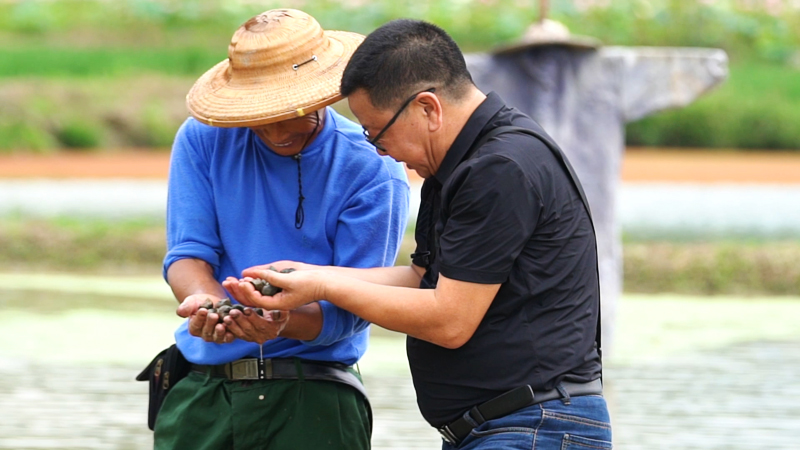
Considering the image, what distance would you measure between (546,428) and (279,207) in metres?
0.80

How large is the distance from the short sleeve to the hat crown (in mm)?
606

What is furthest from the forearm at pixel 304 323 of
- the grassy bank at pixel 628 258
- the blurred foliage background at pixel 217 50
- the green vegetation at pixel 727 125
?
the green vegetation at pixel 727 125

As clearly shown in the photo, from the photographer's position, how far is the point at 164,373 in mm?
2721

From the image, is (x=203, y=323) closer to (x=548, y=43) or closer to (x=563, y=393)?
(x=563, y=393)

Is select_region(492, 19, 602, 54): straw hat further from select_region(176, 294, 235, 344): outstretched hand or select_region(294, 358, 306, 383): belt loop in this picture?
select_region(176, 294, 235, 344): outstretched hand

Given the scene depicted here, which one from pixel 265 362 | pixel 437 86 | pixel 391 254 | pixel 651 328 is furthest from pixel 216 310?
pixel 651 328

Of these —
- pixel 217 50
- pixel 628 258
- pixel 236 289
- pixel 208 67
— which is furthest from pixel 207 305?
pixel 217 50

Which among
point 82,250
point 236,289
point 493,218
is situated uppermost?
point 493,218

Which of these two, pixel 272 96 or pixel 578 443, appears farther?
pixel 272 96

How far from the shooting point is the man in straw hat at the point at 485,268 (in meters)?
2.08

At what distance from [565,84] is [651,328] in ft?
5.71

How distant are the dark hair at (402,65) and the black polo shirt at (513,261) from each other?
10cm

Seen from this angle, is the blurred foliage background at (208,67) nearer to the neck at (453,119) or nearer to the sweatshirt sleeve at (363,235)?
the sweatshirt sleeve at (363,235)

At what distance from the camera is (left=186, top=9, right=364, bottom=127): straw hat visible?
243 centimetres
